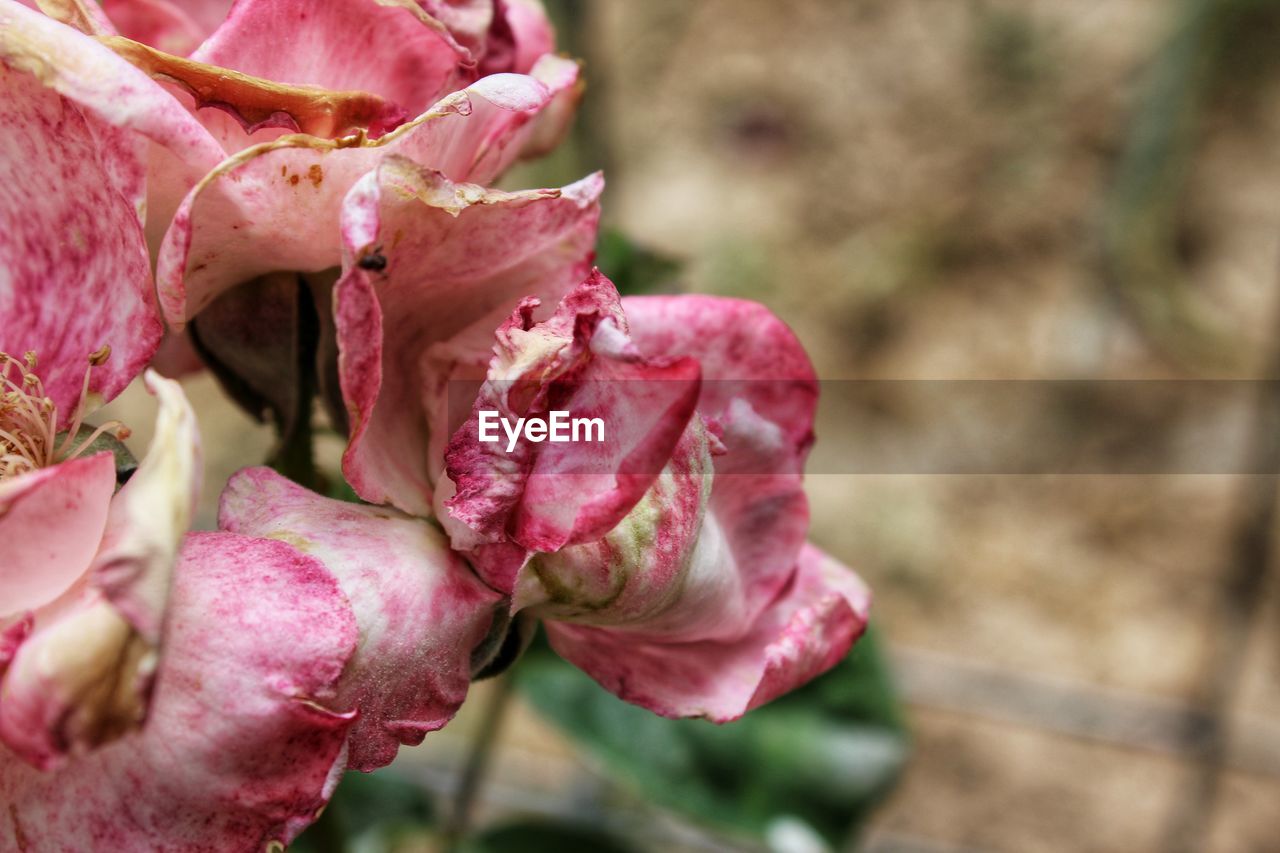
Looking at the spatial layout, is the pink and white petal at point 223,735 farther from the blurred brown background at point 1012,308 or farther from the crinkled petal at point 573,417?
the blurred brown background at point 1012,308

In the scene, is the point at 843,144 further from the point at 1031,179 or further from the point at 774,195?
the point at 1031,179

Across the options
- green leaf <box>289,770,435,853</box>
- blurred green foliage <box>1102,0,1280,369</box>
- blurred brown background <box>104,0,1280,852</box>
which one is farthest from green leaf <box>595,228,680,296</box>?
blurred green foliage <box>1102,0,1280,369</box>

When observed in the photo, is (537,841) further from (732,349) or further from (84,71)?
(84,71)

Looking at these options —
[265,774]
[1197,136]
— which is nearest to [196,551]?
[265,774]

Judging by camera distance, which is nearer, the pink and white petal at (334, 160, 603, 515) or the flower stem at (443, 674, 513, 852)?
the pink and white petal at (334, 160, 603, 515)

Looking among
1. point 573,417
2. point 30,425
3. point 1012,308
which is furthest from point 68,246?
point 1012,308

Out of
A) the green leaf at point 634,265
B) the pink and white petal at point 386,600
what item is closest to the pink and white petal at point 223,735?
the pink and white petal at point 386,600

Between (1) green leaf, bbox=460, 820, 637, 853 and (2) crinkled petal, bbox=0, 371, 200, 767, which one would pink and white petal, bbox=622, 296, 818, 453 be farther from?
(1) green leaf, bbox=460, 820, 637, 853

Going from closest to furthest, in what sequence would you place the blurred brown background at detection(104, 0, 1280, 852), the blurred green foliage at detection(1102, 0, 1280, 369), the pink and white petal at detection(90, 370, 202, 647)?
1. the pink and white petal at detection(90, 370, 202, 647)
2. the blurred brown background at detection(104, 0, 1280, 852)
3. the blurred green foliage at detection(1102, 0, 1280, 369)
